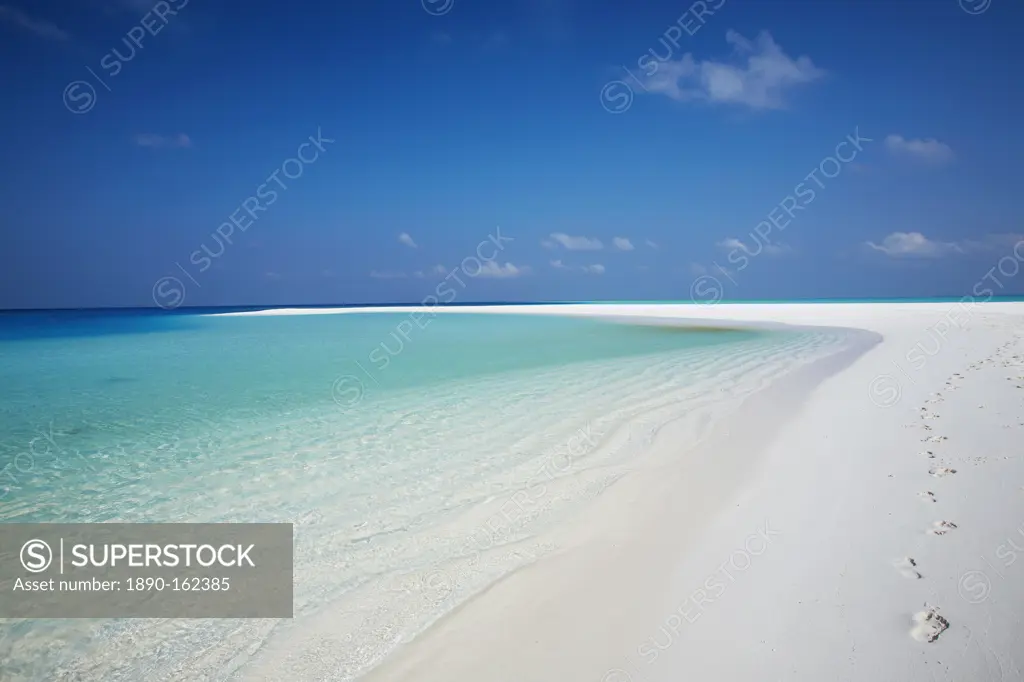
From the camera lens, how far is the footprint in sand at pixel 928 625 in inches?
104

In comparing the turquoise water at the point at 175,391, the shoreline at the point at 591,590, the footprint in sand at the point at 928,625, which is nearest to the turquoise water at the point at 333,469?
the turquoise water at the point at 175,391

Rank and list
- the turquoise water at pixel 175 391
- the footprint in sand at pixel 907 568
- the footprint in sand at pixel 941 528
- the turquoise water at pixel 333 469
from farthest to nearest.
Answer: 1. the turquoise water at pixel 175 391
2. the footprint in sand at pixel 941 528
3. the footprint in sand at pixel 907 568
4. the turquoise water at pixel 333 469

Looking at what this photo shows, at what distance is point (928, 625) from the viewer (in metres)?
2.70

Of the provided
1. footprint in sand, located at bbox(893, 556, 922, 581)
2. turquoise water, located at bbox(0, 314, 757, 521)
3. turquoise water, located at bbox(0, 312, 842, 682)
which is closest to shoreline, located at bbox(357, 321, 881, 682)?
turquoise water, located at bbox(0, 312, 842, 682)

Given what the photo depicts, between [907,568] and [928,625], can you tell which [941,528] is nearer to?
[907,568]

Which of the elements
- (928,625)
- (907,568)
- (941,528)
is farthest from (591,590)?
(941,528)

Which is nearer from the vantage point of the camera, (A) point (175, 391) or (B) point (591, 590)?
(B) point (591, 590)

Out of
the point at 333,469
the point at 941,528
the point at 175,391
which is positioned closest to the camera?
the point at 941,528

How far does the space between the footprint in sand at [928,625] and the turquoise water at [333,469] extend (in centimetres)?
231

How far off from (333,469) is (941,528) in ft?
18.8

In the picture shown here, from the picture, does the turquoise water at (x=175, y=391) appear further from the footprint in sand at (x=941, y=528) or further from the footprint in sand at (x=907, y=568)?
the footprint in sand at (x=941, y=528)

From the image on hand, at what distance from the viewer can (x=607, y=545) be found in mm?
3967

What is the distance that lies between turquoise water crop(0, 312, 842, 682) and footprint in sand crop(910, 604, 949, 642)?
2.31 m

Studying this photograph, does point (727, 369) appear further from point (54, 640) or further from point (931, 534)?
point (54, 640)
